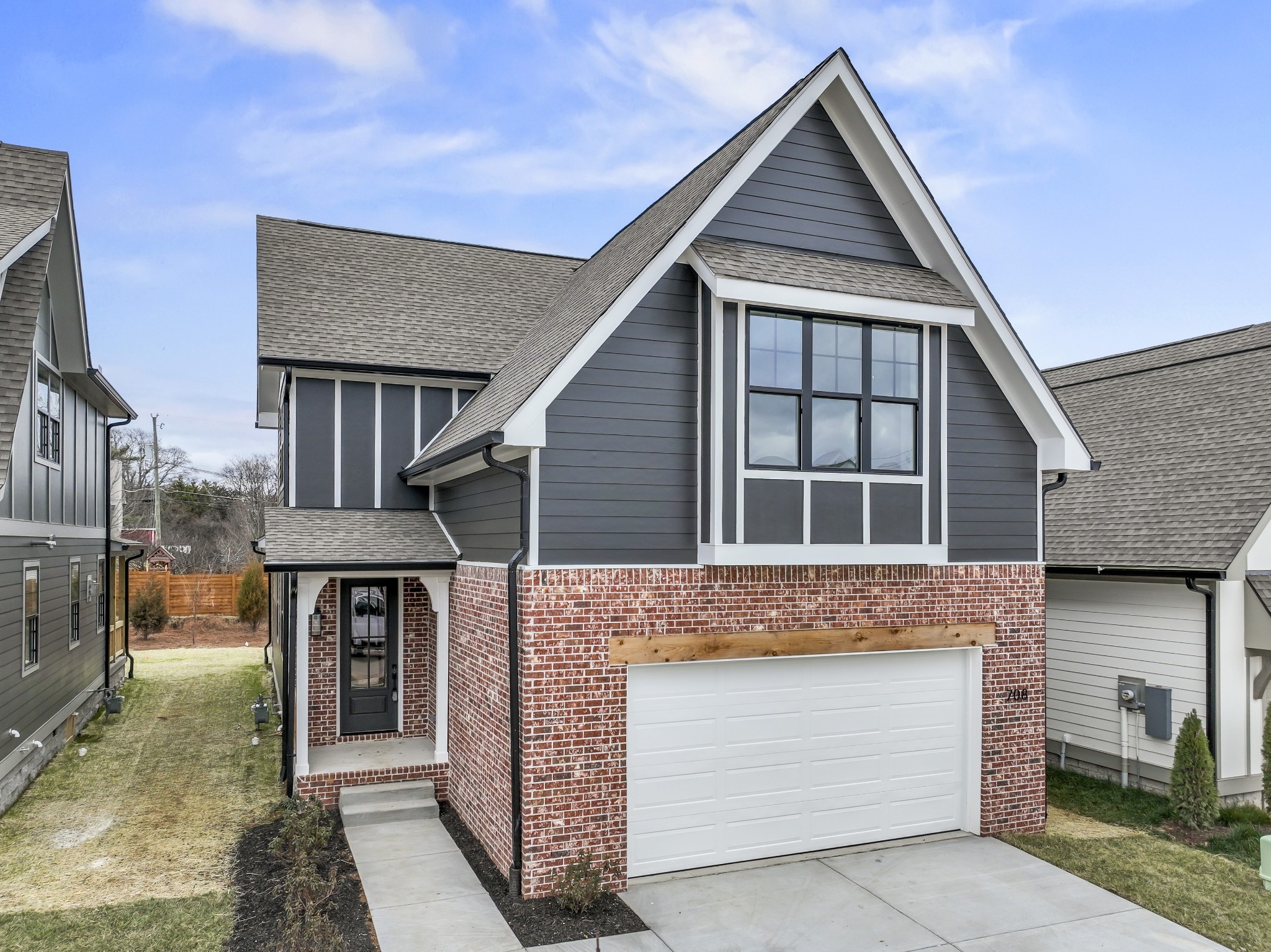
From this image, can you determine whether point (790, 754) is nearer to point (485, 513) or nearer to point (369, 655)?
point (485, 513)

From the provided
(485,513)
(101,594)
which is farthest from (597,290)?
(101,594)

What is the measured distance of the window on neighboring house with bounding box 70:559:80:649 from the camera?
47.1 feet

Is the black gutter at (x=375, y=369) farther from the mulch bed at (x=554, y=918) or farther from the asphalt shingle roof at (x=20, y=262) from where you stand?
the mulch bed at (x=554, y=918)

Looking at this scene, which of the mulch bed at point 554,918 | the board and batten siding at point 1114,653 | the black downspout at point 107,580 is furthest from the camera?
the black downspout at point 107,580

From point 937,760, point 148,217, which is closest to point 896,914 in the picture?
point 937,760

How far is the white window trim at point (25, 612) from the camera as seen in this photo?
36.6 ft

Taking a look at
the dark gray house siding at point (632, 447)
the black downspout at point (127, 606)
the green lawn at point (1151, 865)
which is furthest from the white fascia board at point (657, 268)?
the black downspout at point (127, 606)

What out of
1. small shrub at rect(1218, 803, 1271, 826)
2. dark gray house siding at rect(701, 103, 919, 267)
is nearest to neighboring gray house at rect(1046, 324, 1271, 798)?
small shrub at rect(1218, 803, 1271, 826)

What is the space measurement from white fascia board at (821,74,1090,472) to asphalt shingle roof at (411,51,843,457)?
0.64 metres

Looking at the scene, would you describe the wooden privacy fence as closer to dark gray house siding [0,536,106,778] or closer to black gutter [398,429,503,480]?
dark gray house siding [0,536,106,778]

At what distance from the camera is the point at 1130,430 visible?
13.8 m

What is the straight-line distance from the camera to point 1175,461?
40.0 feet

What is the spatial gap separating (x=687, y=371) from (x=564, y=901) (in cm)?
490

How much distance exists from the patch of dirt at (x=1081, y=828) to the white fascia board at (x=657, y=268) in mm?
7443
